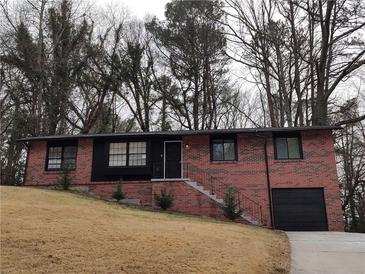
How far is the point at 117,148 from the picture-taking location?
19.2 m

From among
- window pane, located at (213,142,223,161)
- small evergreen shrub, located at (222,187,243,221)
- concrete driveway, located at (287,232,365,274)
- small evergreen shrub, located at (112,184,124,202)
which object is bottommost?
concrete driveway, located at (287,232,365,274)

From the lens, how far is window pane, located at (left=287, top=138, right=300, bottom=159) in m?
17.5

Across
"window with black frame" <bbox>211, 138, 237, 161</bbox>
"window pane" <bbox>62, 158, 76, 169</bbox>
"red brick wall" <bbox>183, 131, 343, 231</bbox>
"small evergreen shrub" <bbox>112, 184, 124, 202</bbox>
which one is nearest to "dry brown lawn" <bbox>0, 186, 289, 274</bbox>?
"small evergreen shrub" <bbox>112, 184, 124, 202</bbox>

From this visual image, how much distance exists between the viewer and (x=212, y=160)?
1816 cm

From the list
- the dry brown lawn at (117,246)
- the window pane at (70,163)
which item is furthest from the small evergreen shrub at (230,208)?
the window pane at (70,163)

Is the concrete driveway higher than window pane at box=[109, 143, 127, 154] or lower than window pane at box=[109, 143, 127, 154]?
lower

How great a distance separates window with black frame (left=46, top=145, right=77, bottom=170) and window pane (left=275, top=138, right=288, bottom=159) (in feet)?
35.1

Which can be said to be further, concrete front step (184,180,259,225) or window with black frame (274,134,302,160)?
window with black frame (274,134,302,160)

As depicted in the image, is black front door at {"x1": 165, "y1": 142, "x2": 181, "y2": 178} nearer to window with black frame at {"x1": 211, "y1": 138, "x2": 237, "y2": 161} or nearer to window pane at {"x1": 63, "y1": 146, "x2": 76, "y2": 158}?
window with black frame at {"x1": 211, "y1": 138, "x2": 237, "y2": 161}

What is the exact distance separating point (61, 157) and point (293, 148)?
12.3 meters

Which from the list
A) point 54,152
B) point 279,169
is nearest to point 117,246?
point 279,169

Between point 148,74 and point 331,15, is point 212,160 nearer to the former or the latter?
point 331,15

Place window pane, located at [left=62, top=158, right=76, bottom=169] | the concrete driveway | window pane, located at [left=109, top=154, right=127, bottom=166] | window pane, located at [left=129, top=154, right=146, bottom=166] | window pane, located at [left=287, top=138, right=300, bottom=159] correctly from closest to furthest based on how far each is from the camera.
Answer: the concrete driveway
window pane, located at [left=287, top=138, right=300, bottom=159]
window pane, located at [left=129, top=154, right=146, bottom=166]
window pane, located at [left=109, top=154, right=127, bottom=166]
window pane, located at [left=62, top=158, right=76, bottom=169]

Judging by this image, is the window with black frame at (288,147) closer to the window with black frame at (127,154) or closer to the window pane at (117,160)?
the window with black frame at (127,154)
